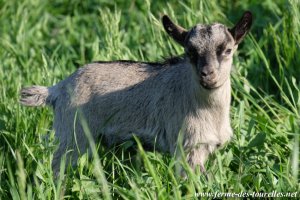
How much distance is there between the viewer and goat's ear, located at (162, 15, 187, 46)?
17.3 feet

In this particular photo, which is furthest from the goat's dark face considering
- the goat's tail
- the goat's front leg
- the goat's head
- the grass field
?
the goat's tail

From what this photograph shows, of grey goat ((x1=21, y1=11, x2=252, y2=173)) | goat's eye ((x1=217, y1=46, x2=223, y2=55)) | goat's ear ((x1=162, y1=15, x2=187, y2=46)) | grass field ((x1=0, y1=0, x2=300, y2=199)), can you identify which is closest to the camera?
grass field ((x1=0, y1=0, x2=300, y2=199))

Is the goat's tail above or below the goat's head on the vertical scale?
below

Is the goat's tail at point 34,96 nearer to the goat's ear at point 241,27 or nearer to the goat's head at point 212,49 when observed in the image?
the goat's head at point 212,49

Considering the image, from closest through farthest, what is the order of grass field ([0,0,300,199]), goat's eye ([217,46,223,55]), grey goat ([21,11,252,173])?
1. grass field ([0,0,300,199])
2. goat's eye ([217,46,223,55])
3. grey goat ([21,11,252,173])

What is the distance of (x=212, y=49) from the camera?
4.95 meters

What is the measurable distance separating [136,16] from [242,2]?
1.16m

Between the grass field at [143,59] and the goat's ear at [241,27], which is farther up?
the goat's ear at [241,27]

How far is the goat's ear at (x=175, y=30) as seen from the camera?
5270 millimetres

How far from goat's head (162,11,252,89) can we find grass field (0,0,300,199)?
570 mm

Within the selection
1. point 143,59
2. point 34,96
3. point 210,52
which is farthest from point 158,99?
point 143,59

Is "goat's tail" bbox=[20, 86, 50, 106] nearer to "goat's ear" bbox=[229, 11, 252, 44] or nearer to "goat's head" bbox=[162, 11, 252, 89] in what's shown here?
"goat's head" bbox=[162, 11, 252, 89]

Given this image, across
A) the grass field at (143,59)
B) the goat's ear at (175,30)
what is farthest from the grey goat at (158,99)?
the grass field at (143,59)

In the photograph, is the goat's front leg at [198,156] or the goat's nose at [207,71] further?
the goat's front leg at [198,156]
